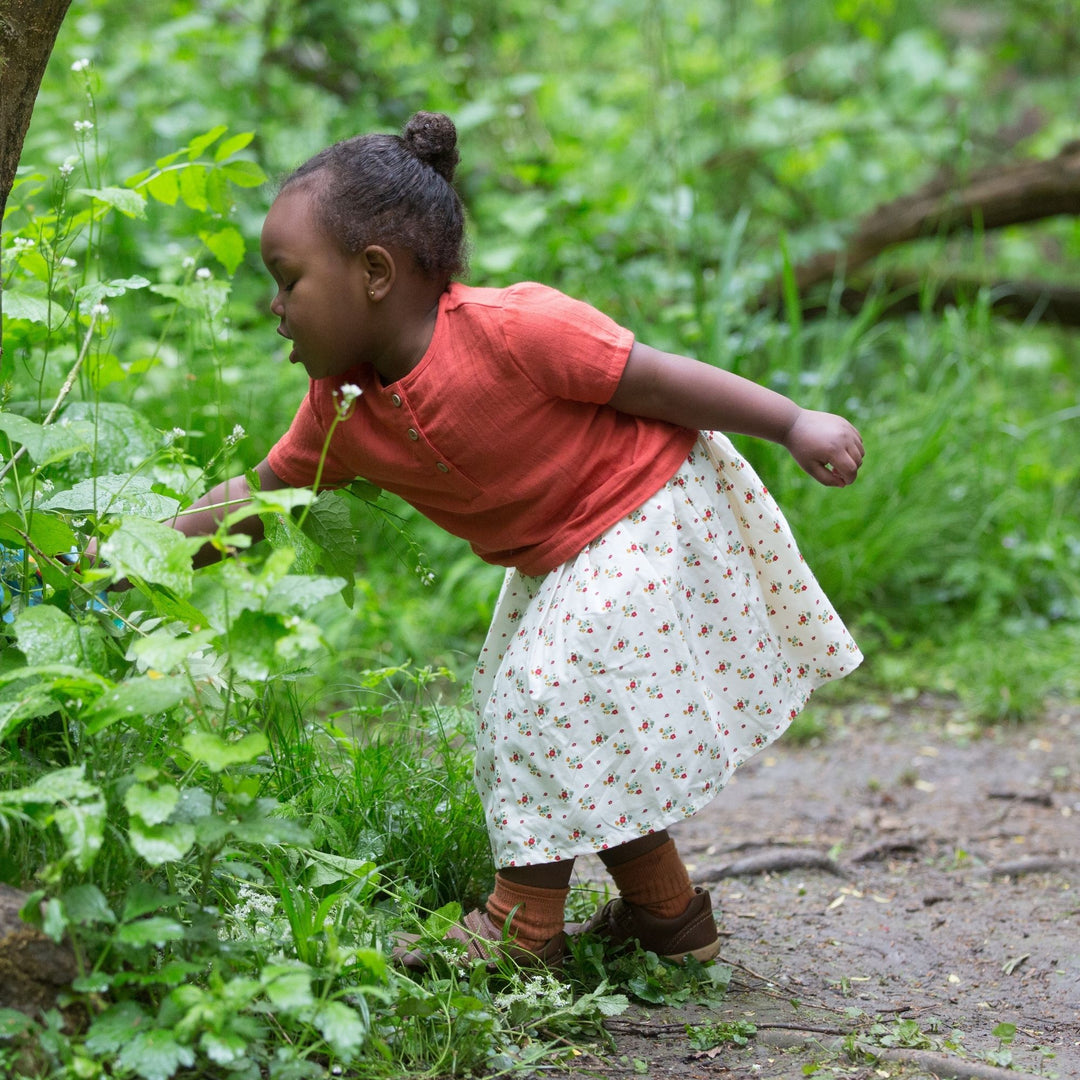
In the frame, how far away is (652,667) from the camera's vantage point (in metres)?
1.76

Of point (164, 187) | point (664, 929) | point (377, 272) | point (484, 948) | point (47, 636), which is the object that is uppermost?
point (164, 187)

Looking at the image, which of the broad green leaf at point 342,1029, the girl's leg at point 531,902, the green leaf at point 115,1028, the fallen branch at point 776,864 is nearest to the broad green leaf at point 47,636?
the green leaf at point 115,1028

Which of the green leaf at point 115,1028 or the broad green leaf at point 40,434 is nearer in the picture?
the green leaf at point 115,1028

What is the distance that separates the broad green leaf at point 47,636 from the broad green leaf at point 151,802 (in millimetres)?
213

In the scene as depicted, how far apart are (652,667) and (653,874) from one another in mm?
369

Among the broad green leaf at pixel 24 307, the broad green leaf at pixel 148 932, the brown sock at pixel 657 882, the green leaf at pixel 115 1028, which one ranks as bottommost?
the brown sock at pixel 657 882

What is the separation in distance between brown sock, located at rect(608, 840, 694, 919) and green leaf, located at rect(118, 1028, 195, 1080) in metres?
0.84

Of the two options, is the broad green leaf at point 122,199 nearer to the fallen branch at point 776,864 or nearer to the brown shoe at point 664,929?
the brown shoe at point 664,929

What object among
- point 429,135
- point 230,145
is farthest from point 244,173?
point 429,135

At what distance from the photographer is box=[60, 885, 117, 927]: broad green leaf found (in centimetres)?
126

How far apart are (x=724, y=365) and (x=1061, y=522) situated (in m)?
1.44

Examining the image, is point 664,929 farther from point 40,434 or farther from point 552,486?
point 40,434

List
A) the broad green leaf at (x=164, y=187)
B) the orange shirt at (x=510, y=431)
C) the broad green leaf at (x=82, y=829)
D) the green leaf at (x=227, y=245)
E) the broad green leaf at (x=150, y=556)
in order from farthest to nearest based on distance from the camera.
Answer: the green leaf at (x=227, y=245) → the broad green leaf at (x=164, y=187) → the orange shirt at (x=510, y=431) → the broad green leaf at (x=150, y=556) → the broad green leaf at (x=82, y=829)

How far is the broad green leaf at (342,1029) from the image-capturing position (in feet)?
4.08
